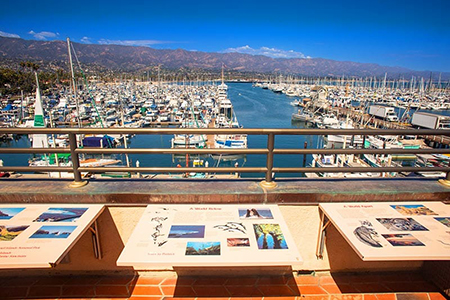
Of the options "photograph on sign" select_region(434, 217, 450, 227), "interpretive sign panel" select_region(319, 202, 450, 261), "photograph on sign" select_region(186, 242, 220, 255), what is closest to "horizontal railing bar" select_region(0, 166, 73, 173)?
"photograph on sign" select_region(186, 242, 220, 255)

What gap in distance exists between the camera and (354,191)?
3.16m

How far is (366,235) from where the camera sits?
7.73 ft

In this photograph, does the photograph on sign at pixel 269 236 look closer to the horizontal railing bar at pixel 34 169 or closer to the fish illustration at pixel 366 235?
the fish illustration at pixel 366 235

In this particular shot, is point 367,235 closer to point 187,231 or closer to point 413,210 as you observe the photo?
point 413,210

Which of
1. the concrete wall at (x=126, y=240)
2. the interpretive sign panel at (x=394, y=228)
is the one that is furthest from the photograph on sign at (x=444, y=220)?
the concrete wall at (x=126, y=240)

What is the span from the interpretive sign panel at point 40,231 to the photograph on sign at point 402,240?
2.64m

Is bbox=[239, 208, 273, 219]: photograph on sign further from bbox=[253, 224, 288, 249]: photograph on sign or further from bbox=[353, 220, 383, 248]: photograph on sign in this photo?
bbox=[353, 220, 383, 248]: photograph on sign

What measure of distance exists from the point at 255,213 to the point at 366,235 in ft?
3.29

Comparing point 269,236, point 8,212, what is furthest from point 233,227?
point 8,212

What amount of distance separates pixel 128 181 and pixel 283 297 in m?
2.25

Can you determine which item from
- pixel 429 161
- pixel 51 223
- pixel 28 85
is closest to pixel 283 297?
pixel 51 223

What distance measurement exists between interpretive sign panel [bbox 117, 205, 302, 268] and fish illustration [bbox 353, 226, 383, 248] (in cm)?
60

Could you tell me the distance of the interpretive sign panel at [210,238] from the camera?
2055 millimetres

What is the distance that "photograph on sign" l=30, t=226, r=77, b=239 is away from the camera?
7.46 feet
